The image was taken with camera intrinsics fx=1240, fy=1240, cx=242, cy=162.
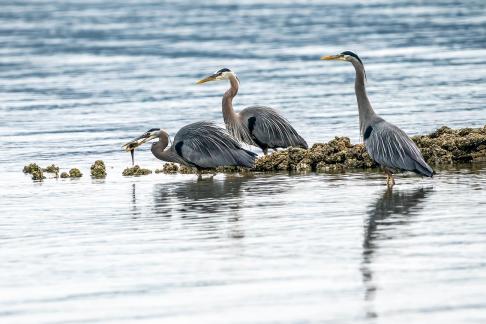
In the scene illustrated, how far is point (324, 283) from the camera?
1200 centimetres

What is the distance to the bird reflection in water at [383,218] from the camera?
12.2 meters

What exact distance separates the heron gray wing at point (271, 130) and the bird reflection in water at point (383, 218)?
397 cm

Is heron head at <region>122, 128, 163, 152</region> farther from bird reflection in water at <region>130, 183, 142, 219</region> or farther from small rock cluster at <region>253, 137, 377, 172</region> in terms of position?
bird reflection in water at <region>130, 183, 142, 219</region>

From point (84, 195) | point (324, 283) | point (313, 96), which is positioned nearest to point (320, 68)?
point (313, 96)

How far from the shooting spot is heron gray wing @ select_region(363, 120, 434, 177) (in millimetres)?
Result: 17266

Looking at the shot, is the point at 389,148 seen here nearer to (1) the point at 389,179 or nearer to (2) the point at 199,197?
(1) the point at 389,179

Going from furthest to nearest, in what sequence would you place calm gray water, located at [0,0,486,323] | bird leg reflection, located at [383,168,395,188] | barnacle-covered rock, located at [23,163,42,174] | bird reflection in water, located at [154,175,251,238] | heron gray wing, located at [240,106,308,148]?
heron gray wing, located at [240,106,308,148]
barnacle-covered rock, located at [23,163,42,174]
bird leg reflection, located at [383,168,395,188]
bird reflection in water, located at [154,175,251,238]
calm gray water, located at [0,0,486,323]

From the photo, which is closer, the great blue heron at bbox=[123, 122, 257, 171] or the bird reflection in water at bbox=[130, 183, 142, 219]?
the bird reflection in water at bbox=[130, 183, 142, 219]

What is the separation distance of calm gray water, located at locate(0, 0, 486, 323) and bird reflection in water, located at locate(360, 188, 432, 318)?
3cm

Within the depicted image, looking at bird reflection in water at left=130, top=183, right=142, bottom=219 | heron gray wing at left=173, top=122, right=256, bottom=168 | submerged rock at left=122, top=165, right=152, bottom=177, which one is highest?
heron gray wing at left=173, top=122, right=256, bottom=168

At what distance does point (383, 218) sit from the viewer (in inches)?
602

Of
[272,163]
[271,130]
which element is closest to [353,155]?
[272,163]

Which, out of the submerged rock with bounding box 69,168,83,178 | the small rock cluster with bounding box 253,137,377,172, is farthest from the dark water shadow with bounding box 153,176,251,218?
the submerged rock with bounding box 69,168,83,178

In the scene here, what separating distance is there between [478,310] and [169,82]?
92.3 feet
